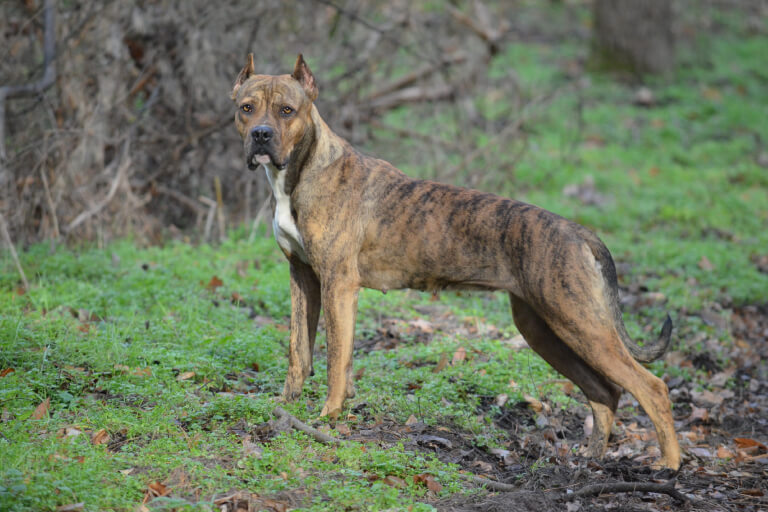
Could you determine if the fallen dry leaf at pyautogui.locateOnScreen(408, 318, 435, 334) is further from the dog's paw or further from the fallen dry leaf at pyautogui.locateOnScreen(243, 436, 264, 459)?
the fallen dry leaf at pyautogui.locateOnScreen(243, 436, 264, 459)

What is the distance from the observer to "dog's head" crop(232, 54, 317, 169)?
5.17 meters

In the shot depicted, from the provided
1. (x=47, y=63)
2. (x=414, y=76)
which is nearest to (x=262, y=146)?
(x=47, y=63)

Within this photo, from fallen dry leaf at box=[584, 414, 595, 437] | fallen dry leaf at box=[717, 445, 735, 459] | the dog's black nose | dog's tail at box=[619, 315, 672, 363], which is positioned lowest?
fallen dry leaf at box=[584, 414, 595, 437]

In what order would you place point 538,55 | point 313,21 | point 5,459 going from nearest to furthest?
point 5,459 < point 313,21 < point 538,55

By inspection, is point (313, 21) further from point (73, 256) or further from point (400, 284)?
point (400, 284)

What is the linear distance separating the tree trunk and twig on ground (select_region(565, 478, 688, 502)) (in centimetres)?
1479

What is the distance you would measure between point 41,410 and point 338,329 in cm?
194

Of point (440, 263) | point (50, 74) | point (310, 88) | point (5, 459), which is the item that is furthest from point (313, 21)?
point (5, 459)

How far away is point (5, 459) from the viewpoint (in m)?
4.09

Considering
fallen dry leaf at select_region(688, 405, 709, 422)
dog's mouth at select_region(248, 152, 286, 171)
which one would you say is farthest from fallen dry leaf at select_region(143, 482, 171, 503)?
fallen dry leaf at select_region(688, 405, 709, 422)

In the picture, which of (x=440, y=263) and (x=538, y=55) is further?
(x=538, y=55)

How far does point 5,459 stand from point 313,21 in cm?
857

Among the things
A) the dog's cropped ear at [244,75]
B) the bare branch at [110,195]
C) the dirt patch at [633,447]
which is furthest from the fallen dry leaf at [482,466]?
the bare branch at [110,195]

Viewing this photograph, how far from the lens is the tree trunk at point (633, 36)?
682 inches
